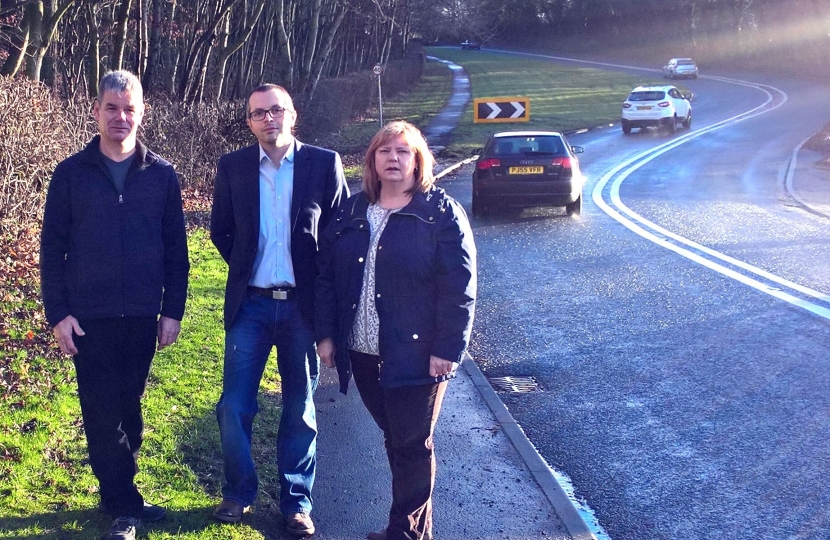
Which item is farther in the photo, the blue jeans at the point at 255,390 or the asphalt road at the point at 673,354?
the asphalt road at the point at 673,354

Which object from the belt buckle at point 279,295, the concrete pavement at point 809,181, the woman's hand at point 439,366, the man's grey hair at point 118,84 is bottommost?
the concrete pavement at point 809,181

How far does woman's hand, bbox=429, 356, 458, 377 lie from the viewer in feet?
13.0

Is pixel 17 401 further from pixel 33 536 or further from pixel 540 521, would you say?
pixel 540 521

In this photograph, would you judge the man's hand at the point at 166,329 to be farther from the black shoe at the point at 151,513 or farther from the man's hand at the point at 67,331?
the black shoe at the point at 151,513

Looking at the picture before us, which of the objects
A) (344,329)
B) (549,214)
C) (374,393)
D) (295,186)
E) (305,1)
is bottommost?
(549,214)

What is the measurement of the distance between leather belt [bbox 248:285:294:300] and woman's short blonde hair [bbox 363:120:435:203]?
63 centimetres

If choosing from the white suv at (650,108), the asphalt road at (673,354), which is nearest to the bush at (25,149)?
the asphalt road at (673,354)

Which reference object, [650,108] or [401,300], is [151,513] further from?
[650,108]

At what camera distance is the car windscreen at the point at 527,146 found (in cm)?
1683

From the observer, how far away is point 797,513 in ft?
15.8

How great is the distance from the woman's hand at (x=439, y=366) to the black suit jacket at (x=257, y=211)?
748mm

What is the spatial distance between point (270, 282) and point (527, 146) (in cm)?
1309

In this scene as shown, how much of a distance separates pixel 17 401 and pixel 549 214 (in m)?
12.5

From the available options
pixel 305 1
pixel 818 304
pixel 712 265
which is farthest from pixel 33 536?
pixel 305 1
